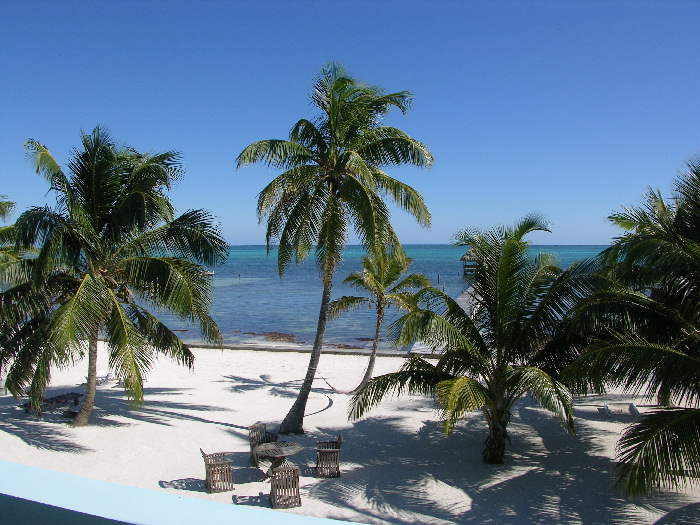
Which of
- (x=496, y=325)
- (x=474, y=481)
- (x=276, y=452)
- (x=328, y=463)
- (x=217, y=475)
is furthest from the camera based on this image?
(x=496, y=325)

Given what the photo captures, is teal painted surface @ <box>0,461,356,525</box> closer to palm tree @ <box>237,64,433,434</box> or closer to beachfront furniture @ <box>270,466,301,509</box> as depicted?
beachfront furniture @ <box>270,466,301,509</box>

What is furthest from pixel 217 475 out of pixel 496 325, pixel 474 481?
pixel 496 325

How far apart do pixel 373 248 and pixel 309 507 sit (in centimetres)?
448

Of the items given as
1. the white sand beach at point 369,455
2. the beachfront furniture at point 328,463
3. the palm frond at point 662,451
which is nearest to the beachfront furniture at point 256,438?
the white sand beach at point 369,455

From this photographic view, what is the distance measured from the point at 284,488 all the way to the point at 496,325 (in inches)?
166

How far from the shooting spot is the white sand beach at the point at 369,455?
7.23 metres

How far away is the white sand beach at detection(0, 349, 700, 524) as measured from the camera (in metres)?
7.23

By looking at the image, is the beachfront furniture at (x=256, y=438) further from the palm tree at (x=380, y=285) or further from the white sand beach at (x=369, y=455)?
the palm tree at (x=380, y=285)

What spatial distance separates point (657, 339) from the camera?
23.0 ft

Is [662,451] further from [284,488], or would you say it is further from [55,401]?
[55,401]

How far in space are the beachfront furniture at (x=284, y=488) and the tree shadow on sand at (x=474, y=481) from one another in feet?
1.38

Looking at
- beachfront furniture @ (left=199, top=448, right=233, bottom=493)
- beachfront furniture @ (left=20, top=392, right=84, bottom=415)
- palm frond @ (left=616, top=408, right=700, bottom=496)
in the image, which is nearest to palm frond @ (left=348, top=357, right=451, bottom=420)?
beachfront furniture @ (left=199, top=448, right=233, bottom=493)

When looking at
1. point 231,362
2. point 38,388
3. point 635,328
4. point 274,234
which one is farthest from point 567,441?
point 231,362

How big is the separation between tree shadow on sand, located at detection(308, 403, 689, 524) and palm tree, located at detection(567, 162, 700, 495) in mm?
1130
